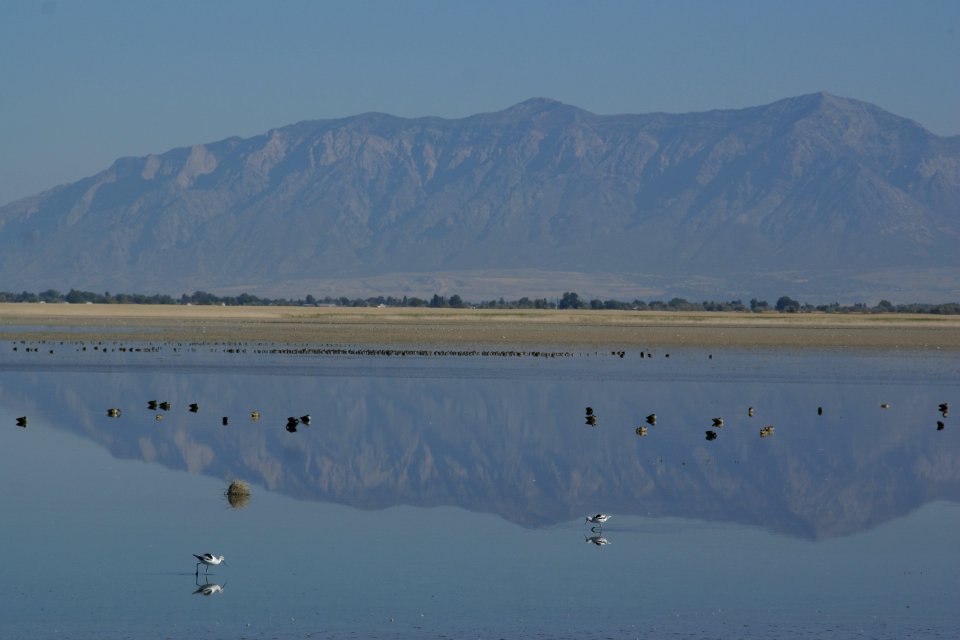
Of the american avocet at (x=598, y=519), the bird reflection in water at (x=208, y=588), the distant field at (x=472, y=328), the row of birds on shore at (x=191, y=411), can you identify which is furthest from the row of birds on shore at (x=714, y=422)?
the distant field at (x=472, y=328)

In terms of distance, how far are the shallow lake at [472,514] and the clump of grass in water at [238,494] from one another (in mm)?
170

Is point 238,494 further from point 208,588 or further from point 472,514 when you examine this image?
point 208,588

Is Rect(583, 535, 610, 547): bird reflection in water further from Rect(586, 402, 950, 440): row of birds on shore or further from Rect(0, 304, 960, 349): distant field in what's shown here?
Rect(0, 304, 960, 349): distant field

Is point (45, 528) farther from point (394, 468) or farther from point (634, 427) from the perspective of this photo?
point (634, 427)

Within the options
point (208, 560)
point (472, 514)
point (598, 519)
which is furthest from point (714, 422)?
point (208, 560)

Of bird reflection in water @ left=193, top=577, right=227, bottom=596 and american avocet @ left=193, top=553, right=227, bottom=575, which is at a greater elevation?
american avocet @ left=193, top=553, right=227, bottom=575

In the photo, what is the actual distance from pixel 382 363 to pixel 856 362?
19041 millimetres

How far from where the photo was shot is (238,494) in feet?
72.0

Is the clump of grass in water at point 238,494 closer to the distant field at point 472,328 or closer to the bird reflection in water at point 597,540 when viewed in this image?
the bird reflection in water at point 597,540

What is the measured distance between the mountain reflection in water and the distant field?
76.0 ft

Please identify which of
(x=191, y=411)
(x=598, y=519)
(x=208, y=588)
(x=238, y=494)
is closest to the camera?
(x=208, y=588)

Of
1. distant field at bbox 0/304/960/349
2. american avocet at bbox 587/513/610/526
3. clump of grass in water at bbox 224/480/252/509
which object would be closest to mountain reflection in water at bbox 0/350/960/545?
american avocet at bbox 587/513/610/526

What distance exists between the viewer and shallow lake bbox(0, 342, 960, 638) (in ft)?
50.5

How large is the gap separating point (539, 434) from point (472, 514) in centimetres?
1023
